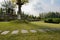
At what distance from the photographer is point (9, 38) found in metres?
4.80

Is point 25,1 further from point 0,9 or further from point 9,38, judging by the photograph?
point 0,9

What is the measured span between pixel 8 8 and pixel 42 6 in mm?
11757

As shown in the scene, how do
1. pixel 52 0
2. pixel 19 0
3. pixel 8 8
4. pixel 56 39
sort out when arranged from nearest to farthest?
1. pixel 56 39
2. pixel 19 0
3. pixel 52 0
4. pixel 8 8

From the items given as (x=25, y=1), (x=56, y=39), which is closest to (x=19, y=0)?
(x=25, y=1)

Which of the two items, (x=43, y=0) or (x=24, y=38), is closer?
(x=24, y=38)

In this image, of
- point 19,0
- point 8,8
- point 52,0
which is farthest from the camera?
point 8,8

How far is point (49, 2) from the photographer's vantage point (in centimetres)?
1677

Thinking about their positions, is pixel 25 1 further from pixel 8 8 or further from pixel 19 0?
pixel 8 8

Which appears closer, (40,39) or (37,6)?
(40,39)

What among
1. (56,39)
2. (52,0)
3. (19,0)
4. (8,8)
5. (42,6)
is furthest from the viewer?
(8,8)

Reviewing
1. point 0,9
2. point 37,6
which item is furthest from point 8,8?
point 37,6

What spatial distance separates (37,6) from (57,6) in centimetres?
312

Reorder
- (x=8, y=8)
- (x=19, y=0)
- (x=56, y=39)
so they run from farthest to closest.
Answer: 1. (x=8, y=8)
2. (x=19, y=0)
3. (x=56, y=39)

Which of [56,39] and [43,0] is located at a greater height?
[43,0]
